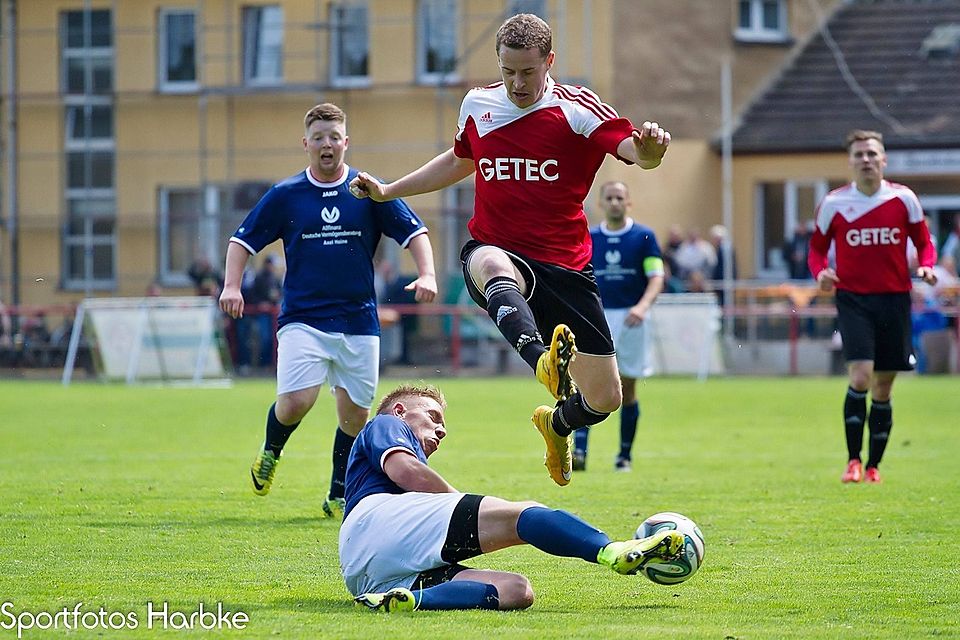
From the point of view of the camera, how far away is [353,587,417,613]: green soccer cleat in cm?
689

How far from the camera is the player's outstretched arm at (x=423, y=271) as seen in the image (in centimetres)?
961

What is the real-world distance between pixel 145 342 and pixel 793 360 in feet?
37.1

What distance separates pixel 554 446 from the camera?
27.5 ft

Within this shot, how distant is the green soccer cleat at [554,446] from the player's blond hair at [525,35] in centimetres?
175

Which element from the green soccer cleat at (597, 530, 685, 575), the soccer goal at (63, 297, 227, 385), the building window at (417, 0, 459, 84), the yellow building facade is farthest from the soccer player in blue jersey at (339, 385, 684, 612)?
the building window at (417, 0, 459, 84)

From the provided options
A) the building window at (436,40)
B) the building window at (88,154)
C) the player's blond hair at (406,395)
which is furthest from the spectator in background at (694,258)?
the player's blond hair at (406,395)

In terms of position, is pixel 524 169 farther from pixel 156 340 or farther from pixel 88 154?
pixel 88 154

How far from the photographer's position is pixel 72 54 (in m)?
39.2

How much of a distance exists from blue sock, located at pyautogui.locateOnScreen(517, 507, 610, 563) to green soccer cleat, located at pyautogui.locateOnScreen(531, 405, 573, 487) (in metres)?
1.49

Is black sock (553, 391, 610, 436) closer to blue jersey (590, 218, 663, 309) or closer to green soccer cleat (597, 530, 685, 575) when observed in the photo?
green soccer cleat (597, 530, 685, 575)

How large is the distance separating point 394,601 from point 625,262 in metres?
7.66

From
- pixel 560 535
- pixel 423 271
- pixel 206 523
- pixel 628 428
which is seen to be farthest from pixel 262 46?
pixel 560 535

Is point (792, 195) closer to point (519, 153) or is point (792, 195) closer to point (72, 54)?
point (72, 54)

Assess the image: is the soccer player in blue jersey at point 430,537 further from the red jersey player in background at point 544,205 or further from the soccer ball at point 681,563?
the red jersey player in background at point 544,205
